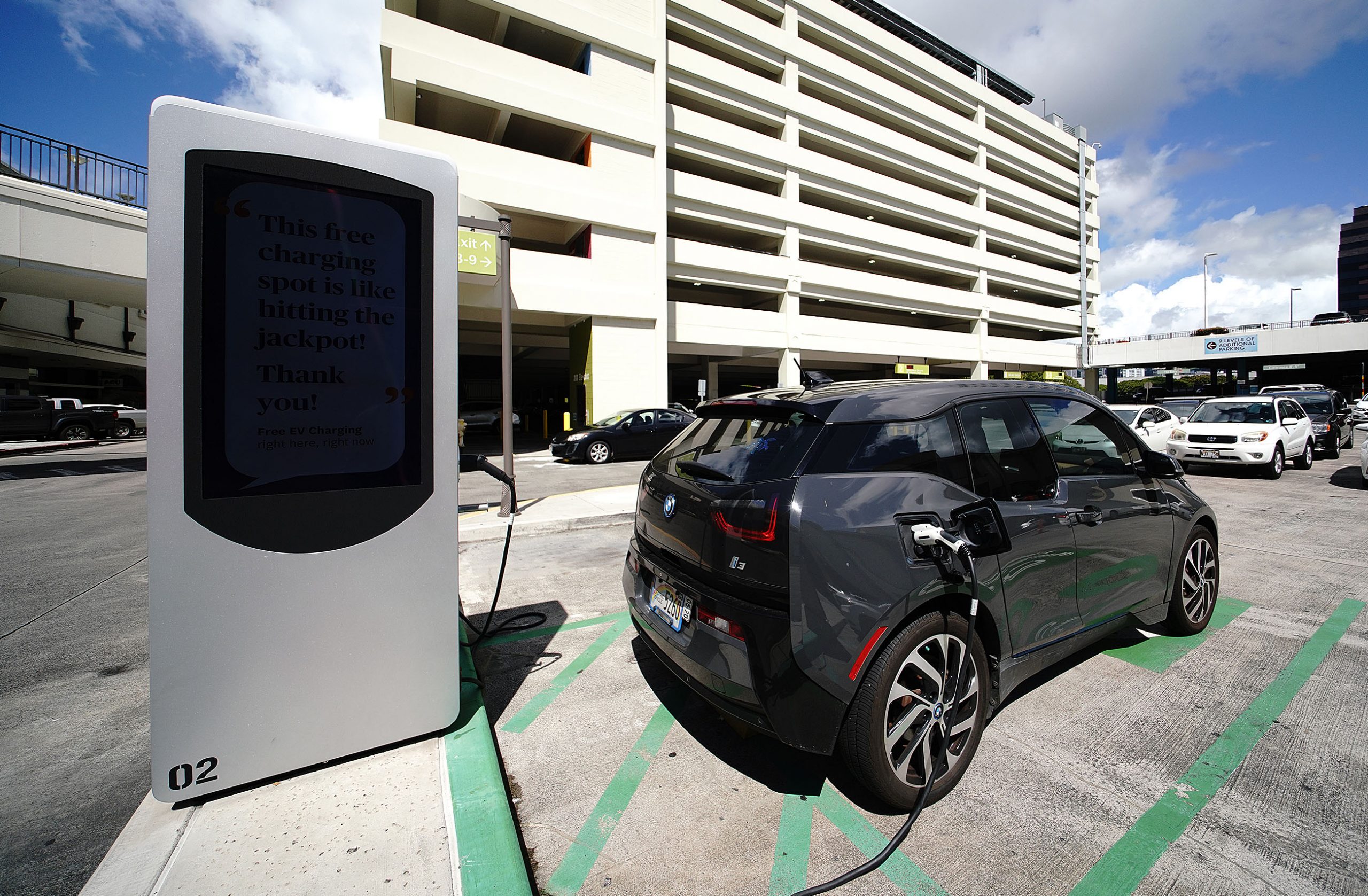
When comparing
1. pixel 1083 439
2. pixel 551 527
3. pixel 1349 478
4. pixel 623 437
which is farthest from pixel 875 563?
pixel 1349 478

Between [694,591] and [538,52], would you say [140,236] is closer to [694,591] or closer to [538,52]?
[538,52]

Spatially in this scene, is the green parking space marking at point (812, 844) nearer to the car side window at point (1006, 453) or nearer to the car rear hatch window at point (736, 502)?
the car rear hatch window at point (736, 502)

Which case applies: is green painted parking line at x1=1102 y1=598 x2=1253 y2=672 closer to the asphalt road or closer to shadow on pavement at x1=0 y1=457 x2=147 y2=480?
the asphalt road

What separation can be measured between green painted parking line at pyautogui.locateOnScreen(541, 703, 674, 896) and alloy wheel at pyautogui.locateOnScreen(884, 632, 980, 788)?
1077 mm

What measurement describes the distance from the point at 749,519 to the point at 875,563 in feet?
1.65

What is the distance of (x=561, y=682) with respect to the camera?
3.40 meters

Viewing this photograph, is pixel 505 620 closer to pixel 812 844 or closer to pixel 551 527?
pixel 812 844

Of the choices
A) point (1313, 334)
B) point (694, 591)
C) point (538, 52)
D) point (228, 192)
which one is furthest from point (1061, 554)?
point (1313, 334)

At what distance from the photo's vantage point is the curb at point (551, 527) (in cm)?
687

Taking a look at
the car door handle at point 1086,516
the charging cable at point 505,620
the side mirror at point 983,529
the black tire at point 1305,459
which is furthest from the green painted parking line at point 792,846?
the black tire at point 1305,459

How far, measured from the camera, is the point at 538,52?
21203mm

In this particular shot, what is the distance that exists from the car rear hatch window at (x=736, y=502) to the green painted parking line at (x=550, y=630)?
1.54 m

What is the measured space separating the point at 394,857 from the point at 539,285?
18210 mm

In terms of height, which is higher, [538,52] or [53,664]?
[538,52]
